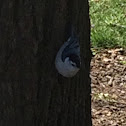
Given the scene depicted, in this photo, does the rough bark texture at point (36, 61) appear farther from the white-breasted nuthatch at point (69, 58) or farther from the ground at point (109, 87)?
the ground at point (109, 87)

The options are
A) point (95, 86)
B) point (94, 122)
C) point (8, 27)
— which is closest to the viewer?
point (8, 27)

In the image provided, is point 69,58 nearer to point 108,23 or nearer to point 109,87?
point 109,87

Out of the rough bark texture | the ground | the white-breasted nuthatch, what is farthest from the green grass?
the white-breasted nuthatch

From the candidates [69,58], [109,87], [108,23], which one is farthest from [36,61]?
[108,23]

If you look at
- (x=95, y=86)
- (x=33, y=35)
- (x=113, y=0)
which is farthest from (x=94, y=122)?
(x=113, y=0)

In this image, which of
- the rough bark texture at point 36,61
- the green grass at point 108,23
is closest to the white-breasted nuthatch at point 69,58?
the rough bark texture at point 36,61

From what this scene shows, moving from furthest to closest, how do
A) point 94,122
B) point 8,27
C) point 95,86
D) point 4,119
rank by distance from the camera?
point 95,86, point 94,122, point 4,119, point 8,27

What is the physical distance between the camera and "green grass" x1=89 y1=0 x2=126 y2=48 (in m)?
5.81

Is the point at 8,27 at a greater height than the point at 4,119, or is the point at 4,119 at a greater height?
the point at 8,27

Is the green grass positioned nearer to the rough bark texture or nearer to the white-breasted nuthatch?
the rough bark texture

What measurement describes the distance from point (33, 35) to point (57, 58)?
0.61 feet

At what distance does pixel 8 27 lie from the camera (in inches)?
113

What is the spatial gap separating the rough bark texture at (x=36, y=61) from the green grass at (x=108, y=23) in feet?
8.37

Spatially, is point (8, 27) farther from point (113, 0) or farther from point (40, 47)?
point (113, 0)
